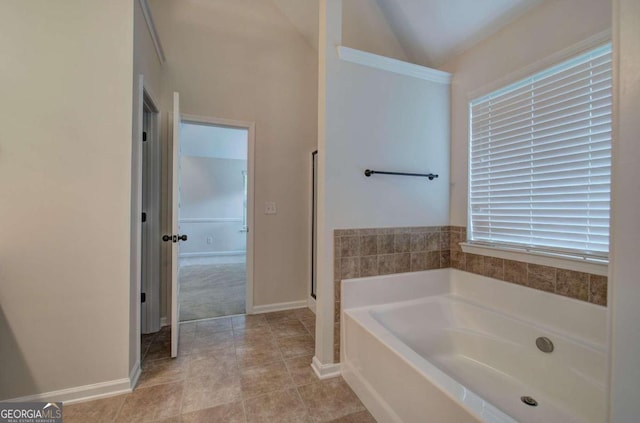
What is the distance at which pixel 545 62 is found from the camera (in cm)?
161

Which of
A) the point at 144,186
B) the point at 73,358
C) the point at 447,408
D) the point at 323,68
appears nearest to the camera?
the point at 447,408

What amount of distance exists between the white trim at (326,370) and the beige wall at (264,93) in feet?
3.95

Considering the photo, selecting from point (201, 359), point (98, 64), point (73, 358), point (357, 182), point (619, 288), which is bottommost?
point (201, 359)

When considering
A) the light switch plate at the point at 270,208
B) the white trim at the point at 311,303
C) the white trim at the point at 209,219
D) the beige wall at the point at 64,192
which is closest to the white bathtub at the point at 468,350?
the white trim at the point at 311,303

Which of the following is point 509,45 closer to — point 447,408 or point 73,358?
point 447,408

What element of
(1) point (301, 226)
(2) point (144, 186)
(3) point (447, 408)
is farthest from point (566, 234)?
(2) point (144, 186)

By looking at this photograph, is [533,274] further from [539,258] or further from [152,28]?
[152,28]

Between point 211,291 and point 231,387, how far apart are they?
2148 mm

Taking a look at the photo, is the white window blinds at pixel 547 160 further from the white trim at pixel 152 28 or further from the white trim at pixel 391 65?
the white trim at pixel 152 28

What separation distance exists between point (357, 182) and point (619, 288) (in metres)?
1.48

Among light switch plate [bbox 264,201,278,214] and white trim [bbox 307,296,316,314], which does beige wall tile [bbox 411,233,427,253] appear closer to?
white trim [bbox 307,296,316,314]

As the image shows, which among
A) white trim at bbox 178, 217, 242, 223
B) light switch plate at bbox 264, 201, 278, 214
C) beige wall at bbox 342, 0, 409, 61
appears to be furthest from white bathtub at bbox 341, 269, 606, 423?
white trim at bbox 178, 217, 242, 223

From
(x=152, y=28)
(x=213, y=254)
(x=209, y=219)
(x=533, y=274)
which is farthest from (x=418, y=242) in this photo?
(x=209, y=219)

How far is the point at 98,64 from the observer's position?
159cm
